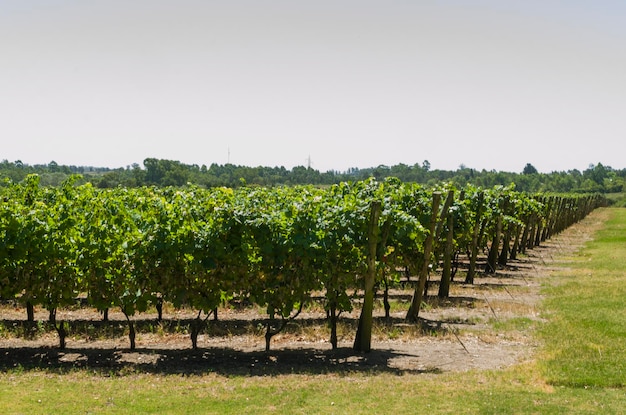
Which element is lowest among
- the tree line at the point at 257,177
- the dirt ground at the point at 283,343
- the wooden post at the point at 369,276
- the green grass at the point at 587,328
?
the dirt ground at the point at 283,343

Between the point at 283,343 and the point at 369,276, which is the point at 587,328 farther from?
the point at 283,343

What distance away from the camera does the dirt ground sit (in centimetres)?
1104

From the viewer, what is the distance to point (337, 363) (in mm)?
11242

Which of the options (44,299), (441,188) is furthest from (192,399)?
(441,188)

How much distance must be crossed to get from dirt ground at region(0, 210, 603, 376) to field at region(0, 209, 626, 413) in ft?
0.11

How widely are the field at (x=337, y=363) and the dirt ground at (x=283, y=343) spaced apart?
0.03 meters

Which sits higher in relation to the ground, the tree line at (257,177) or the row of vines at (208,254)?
the tree line at (257,177)

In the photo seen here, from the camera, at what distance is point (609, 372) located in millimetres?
9875

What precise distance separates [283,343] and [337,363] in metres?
1.87

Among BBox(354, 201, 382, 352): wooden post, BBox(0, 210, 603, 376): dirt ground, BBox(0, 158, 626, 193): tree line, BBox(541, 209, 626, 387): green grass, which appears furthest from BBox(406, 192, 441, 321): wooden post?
BBox(0, 158, 626, 193): tree line

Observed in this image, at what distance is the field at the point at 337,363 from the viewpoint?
28.4ft

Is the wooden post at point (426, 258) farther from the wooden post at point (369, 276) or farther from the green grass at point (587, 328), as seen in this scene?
the green grass at point (587, 328)

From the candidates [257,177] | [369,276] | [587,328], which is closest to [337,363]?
[369,276]

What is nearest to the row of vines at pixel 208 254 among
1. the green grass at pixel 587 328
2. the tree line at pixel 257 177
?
the green grass at pixel 587 328
